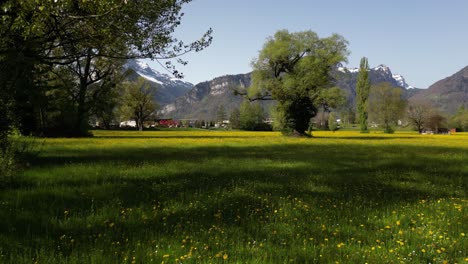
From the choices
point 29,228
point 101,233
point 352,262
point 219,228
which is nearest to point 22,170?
point 29,228

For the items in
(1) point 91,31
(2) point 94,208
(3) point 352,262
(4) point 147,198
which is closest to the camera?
(3) point 352,262

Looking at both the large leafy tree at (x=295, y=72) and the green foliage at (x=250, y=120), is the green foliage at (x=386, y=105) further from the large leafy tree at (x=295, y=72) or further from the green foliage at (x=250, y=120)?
the large leafy tree at (x=295, y=72)

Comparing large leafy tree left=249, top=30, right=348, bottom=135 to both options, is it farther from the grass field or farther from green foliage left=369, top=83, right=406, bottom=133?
green foliage left=369, top=83, right=406, bottom=133

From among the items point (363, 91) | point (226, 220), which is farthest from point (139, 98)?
point (226, 220)

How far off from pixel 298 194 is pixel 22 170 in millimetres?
10301

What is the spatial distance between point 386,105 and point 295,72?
7996 centimetres

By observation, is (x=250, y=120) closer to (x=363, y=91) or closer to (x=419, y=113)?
(x=363, y=91)

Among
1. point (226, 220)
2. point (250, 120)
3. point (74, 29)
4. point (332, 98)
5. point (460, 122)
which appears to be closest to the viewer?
point (226, 220)

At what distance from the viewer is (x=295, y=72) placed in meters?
58.9

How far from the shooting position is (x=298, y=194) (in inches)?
413

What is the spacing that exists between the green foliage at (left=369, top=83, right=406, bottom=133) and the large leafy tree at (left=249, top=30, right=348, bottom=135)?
7393 cm

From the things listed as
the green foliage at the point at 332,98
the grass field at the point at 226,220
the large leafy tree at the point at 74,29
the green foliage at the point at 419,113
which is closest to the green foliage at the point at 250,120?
the green foliage at the point at 419,113

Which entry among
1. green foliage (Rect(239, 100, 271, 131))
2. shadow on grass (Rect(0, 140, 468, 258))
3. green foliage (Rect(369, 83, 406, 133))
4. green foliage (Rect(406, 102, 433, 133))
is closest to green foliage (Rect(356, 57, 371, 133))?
green foliage (Rect(369, 83, 406, 133))

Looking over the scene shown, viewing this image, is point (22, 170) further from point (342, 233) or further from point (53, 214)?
point (342, 233)
